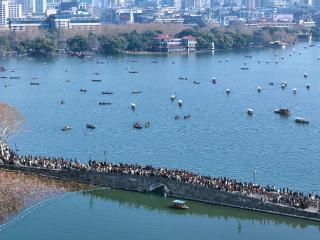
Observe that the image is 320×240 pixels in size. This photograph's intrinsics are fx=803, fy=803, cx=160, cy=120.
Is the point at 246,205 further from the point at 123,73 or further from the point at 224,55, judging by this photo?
the point at 224,55

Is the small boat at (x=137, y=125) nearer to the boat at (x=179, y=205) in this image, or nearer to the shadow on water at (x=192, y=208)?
the shadow on water at (x=192, y=208)

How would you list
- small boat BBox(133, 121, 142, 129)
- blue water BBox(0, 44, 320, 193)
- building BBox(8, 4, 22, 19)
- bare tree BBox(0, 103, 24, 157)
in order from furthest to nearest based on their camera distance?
building BBox(8, 4, 22, 19) < small boat BBox(133, 121, 142, 129) < blue water BBox(0, 44, 320, 193) < bare tree BBox(0, 103, 24, 157)

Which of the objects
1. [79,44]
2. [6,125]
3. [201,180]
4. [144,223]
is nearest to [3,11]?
[79,44]

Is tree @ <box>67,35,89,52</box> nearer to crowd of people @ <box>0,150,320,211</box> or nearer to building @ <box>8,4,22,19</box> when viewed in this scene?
crowd of people @ <box>0,150,320,211</box>

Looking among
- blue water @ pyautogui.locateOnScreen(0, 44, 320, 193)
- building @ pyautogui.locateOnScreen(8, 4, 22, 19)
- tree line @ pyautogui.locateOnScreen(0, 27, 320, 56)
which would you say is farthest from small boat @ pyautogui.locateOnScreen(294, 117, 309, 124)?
building @ pyautogui.locateOnScreen(8, 4, 22, 19)

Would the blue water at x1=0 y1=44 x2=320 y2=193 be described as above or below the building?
below

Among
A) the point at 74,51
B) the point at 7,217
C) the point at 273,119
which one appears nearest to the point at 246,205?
the point at 7,217

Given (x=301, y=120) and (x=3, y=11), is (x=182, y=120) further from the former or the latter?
(x=3, y=11)

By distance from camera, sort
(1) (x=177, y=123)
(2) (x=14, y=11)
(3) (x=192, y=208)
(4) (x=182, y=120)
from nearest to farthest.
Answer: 1. (3) (x=192, y=208)
2. (1) (x=177, y=123)
3. (4) (x=182, y=120)
4. (2) (x=14, y=11)
